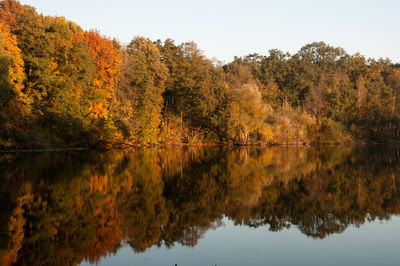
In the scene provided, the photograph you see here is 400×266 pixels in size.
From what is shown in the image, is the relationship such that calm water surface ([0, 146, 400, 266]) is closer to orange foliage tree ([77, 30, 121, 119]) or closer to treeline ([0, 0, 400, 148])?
treeline ([0, 0, 400, 148])

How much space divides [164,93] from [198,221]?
50465mm

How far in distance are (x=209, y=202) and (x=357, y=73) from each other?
7979 centimetres

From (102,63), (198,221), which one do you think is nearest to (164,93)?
(102,63)

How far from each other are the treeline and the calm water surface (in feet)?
68.1

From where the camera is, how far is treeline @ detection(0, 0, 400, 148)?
36.3 metres

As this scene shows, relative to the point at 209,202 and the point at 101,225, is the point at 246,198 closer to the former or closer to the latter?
the point at 209,202

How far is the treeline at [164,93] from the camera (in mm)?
36281

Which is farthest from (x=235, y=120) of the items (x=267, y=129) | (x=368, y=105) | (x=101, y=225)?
(x=101, y=225)

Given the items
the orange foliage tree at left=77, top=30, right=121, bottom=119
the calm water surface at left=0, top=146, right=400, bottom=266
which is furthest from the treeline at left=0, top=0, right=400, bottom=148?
the calm water surface at left=0, top=146, right=400, bottom=266

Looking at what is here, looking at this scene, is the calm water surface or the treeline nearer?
the calm water surface

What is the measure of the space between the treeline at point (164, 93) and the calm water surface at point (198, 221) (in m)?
20.8

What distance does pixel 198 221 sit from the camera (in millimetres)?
10633

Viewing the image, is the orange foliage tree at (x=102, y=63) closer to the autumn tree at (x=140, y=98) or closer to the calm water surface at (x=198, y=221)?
the autumn tree at (x=140, y=98)

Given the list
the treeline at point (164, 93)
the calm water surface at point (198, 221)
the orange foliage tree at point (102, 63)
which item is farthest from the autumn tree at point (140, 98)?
the calm water surface at point (198, 221)
